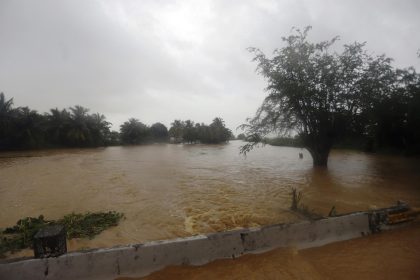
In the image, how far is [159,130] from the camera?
57000 millimetres

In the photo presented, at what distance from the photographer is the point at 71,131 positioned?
35969 millimetres

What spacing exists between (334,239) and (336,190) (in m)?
5.63

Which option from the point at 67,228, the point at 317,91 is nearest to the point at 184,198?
the point at 67,228

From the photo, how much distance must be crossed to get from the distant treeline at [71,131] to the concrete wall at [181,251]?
1342 inches

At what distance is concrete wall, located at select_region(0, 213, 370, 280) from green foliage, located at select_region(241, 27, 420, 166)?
405 inches

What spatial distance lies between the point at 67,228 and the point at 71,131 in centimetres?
3511

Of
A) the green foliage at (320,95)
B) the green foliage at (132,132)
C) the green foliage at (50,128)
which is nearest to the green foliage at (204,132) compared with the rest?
the green foliage at (132,132)

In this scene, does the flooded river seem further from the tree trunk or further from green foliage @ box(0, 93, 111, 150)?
green foliage @ box(0, 93, 111, 150)

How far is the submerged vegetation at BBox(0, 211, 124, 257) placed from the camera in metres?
4.46

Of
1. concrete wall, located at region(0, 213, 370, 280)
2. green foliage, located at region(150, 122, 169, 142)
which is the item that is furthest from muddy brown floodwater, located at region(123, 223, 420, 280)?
green foliage, located at region(150, 122, 169, 142)

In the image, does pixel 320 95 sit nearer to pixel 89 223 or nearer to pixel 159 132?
pixel 89 223

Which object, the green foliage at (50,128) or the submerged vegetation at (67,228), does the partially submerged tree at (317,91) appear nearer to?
the submerged vegetation at (67,228)

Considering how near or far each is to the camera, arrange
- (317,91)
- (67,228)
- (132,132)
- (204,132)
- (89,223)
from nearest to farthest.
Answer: (67,228), (89,223), (317,91), (132,132), (204,132)

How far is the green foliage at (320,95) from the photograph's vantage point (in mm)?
13719
